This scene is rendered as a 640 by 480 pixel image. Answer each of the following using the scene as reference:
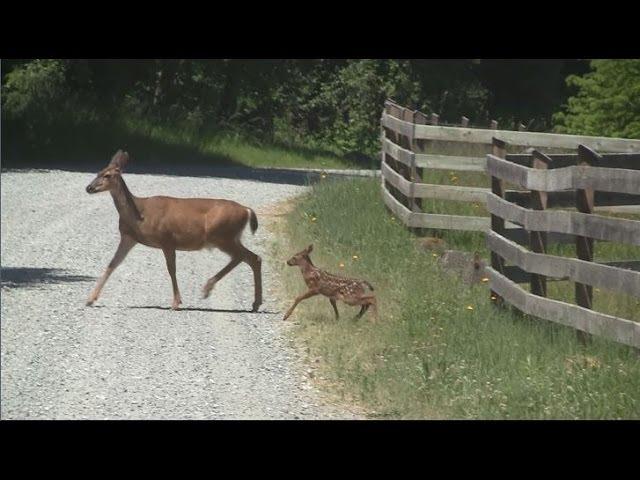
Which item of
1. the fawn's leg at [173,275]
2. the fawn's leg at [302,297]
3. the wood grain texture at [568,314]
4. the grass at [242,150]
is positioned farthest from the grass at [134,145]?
the fawn's leg at [302,297]

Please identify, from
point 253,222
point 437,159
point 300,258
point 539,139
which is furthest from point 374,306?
point 437,159

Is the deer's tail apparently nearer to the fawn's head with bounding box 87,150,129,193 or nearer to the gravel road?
the gravel road

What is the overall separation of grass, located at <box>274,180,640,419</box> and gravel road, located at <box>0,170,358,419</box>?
265 millimetres

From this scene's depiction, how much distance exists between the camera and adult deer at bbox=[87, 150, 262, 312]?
1017cm

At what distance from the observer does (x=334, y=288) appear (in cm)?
941

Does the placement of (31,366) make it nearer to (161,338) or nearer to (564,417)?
(161,338)

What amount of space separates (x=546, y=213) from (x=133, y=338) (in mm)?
2820

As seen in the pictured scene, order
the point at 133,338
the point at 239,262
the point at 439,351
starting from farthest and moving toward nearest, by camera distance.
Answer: the point at 239,262
the point at 133,338
the point at 439,351

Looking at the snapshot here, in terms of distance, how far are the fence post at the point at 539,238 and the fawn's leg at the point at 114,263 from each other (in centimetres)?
297

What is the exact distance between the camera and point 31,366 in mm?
7727

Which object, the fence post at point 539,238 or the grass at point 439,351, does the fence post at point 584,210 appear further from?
the fence post at point 539,238

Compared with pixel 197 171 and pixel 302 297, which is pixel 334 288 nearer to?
pixel 302 297

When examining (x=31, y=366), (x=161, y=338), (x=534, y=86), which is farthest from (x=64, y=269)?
(x=534, y=86)

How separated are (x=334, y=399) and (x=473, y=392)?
771 mm
